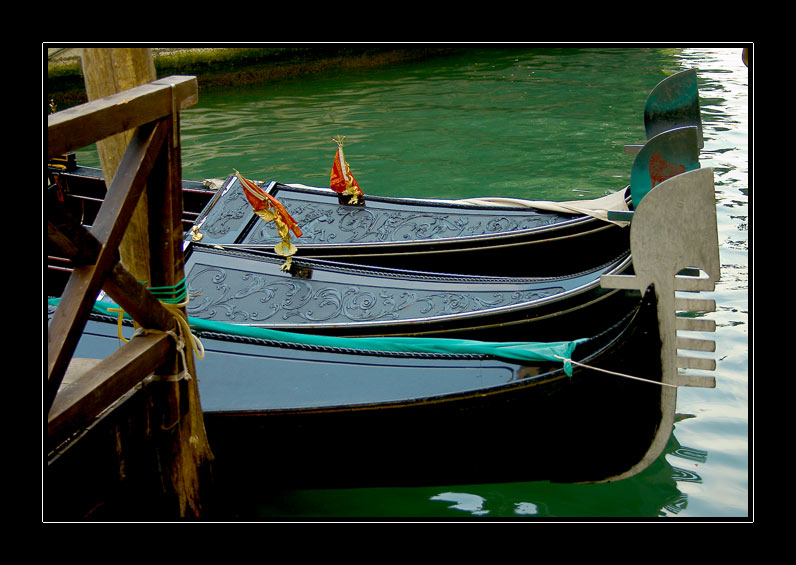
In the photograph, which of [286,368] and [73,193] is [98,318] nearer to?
[286,368]

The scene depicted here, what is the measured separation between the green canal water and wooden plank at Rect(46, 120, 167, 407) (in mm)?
1049

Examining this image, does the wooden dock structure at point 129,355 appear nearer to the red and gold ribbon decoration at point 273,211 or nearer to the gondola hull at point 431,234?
the red and gold ribbon decoration at point 273,211

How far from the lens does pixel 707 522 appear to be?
2438 mm

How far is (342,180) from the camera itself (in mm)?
3920

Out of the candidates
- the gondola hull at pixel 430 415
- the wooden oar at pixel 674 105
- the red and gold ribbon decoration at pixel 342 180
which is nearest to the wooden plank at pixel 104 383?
the gondola hull at pixel 430 415

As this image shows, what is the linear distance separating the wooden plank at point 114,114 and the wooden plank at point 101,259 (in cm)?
6

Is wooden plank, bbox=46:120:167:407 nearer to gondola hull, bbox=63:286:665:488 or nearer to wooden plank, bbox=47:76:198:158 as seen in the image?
wooden plank, bbox=47:76:198:158

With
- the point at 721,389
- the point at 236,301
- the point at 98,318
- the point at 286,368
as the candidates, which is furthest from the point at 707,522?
the point at 98,318

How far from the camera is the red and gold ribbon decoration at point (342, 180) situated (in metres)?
3.89

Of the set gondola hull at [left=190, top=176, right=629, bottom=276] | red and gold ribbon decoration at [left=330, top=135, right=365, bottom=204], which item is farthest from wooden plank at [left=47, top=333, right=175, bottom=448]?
red and gold ribbon decoration at [left=330, top=135, right=365, bottom=204]

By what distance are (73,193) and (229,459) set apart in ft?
9.44

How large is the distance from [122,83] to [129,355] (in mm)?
723

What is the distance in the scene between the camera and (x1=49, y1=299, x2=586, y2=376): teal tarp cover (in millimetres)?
2348

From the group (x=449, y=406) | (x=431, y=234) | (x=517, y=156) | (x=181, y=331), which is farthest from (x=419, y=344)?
(x=517, y=156)
